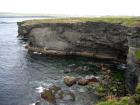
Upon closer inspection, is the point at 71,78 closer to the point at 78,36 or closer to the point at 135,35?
the point at 135,35

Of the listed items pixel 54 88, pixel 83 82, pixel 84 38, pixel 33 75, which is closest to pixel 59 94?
pixel 54 88

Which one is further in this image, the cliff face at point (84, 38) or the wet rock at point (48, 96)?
the cliff face at point (84, 38)

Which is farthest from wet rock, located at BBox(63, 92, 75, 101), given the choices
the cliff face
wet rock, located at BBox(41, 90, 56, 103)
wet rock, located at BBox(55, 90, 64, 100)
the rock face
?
the cliff face

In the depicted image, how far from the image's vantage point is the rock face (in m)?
77.8

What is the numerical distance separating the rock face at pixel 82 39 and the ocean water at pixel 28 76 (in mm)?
6586

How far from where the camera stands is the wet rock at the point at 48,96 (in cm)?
4828

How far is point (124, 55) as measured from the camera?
260 feet

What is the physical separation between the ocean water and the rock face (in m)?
6.59

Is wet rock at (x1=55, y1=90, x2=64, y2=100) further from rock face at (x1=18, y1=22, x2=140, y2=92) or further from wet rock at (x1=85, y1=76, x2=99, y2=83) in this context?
rock face at (x1=18, y1=22, x2=140, y2=92)

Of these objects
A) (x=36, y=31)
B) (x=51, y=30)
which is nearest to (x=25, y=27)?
(x=36, y=31)

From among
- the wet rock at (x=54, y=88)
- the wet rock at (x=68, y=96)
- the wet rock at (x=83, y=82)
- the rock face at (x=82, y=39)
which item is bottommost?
the wet rock at (x=68, y=96)

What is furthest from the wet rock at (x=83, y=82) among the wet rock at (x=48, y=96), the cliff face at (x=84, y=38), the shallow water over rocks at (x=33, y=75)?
the cliff face at (x=84, y=38)

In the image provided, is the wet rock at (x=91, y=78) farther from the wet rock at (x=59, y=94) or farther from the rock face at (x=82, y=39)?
the rock face at (x=82, y=39)

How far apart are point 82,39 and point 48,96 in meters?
39.3
